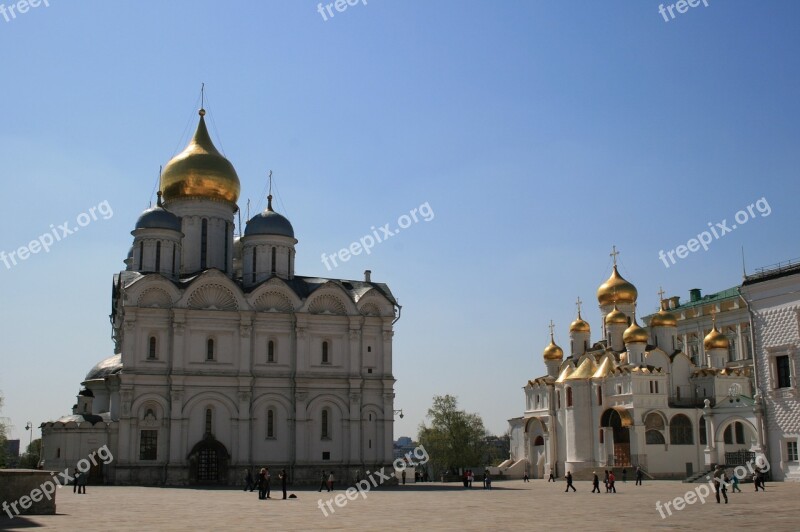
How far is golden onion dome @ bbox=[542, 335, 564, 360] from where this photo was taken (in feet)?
186

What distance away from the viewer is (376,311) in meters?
45.2

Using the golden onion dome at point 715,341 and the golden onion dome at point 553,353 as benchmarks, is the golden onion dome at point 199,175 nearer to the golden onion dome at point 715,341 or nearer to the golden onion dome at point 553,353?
the golden onion dome at point 553,353

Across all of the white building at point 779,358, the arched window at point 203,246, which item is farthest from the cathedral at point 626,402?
the arched window at point 203,246

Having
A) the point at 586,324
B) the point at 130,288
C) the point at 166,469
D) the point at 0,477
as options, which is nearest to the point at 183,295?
the point at 130,288

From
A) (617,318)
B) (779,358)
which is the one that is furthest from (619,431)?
(779,358)

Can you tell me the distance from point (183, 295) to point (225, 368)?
404 cm

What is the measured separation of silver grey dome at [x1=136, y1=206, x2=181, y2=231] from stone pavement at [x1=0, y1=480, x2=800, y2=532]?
62.2 ft

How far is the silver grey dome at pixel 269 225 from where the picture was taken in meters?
46.3

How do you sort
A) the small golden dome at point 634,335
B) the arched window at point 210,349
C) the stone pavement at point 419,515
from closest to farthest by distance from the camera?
the stone pavement at point 419,515 → the arched window at point 210,349 → the small golden dome at point 634,335

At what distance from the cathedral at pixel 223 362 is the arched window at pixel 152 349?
0.07 meters

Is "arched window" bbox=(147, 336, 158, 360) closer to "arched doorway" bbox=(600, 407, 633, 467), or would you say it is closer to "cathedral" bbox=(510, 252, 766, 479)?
"cathedral" bbox=(510, 252, 766, 479)

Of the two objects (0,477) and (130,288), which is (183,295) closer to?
(130,288)

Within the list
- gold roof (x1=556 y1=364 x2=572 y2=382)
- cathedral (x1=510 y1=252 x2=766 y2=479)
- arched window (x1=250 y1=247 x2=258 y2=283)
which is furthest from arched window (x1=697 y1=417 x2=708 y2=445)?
arched window (x1=250 y1=247 x2=258 y2=283)

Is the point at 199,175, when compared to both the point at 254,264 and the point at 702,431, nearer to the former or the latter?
the point at 254,264
